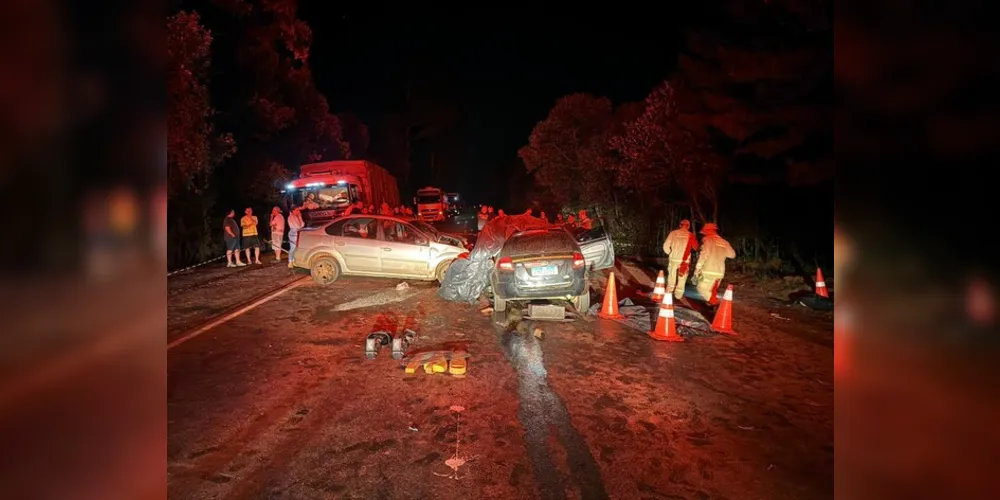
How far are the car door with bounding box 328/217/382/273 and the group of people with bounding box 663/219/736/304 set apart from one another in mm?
6357

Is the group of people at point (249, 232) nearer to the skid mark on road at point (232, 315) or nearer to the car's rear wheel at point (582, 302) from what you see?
the skid mark on road at point (232, 315)

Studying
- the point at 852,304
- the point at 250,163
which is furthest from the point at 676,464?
the point at 250,163

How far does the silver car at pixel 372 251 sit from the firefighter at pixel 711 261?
5.18m

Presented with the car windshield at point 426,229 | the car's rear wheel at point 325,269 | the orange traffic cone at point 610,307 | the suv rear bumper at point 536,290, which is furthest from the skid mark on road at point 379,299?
the orange traffic cone at point 610,307

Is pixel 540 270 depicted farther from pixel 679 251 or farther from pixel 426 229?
pixel 426 229

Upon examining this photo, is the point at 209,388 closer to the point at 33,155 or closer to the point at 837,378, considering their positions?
the point at 33,155

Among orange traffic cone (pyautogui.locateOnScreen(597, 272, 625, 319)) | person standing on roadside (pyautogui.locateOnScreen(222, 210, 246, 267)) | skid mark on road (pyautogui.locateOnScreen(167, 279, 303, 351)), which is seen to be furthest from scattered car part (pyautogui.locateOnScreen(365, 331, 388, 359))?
person standing on roadside (pyautogui.locateOnScreen(222, 210, 246, 267))

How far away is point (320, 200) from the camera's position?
20438mm

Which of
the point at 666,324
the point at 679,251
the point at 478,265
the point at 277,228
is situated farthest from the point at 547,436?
the point at 277,228

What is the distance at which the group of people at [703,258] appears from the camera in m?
10.6

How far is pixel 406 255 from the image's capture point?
13266 millimetres

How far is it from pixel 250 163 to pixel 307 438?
2397cm

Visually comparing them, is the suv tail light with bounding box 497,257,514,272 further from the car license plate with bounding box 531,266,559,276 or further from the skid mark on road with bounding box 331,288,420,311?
the skid mark on road with bounding box 331,288,420,311

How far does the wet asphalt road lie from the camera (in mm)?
4184
